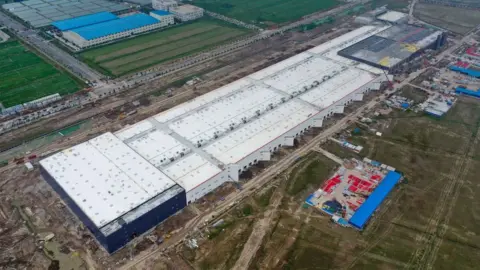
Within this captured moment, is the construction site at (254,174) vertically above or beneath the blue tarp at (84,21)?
beneath

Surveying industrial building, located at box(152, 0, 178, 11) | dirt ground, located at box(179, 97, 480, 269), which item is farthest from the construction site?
industrial building, located at box(152, 0, 178, 11)

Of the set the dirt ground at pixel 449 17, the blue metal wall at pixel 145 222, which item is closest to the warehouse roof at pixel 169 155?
the blue metal wall at pixel 145 222

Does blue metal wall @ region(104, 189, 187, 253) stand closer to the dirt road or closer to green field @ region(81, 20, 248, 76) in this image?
the dirt road

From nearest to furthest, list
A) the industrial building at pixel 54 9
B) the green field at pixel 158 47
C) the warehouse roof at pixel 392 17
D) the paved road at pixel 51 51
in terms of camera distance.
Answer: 1. the paved road at pixel 51 51
2. the green field at pixel 158 47
3. the warehouse roof at pixel 392 17
4. the industrial building at pixel 54 9

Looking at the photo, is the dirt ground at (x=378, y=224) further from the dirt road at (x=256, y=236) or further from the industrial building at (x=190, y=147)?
the industrial building at (x=190, y=147)

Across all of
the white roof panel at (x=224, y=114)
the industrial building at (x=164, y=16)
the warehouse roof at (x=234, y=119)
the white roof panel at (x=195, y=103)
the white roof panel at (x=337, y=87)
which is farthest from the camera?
the industrial building at (x=164, y=16)

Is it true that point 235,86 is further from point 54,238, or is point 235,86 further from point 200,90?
point 54,238
